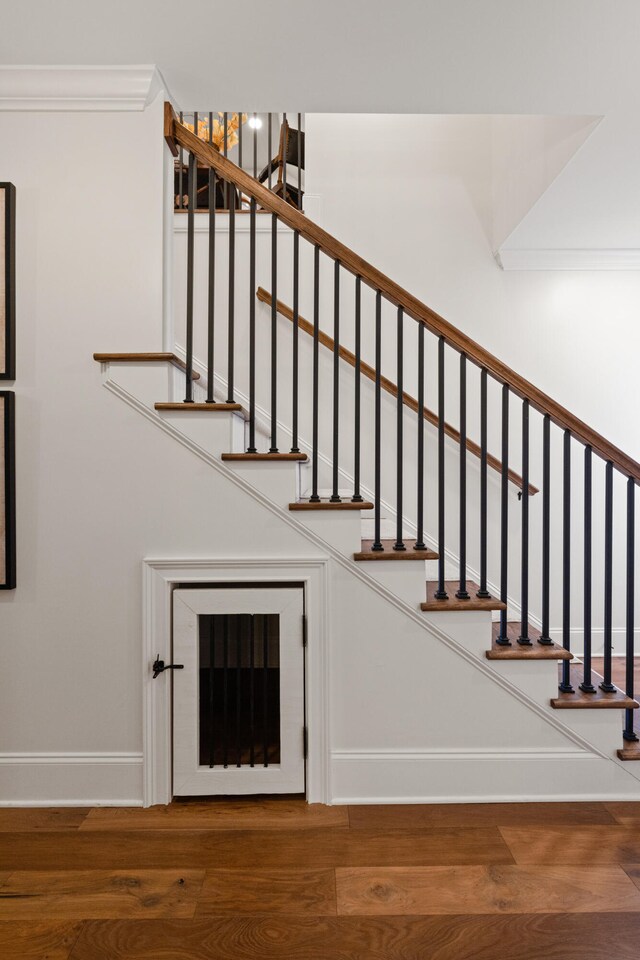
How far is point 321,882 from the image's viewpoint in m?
1.75

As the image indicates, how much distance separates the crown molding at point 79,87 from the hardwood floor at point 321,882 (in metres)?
2.54

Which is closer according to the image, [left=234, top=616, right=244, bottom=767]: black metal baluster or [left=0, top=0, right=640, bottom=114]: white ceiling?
[left=0, top=0, right=640, bottom=114]: white ceiling

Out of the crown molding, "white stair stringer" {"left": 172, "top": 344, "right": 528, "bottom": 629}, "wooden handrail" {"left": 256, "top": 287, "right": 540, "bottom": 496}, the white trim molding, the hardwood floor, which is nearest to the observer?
the hardwood floor

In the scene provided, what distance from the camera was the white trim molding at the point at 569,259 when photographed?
11.3 feet

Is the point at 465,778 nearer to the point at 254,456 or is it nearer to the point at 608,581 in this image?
the point at 608,581

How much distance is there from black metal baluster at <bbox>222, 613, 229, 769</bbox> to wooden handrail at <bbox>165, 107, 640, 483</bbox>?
52.2 inches

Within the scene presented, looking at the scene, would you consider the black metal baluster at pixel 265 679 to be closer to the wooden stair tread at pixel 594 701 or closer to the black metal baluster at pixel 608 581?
the wooden stair tread at pixel 594 701

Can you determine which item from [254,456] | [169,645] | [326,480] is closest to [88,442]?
[254,456]

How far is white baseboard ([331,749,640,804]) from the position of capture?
218cm

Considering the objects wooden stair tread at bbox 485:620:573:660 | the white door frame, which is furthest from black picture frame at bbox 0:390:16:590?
wooden stair tread at bbox 485:620:573:660

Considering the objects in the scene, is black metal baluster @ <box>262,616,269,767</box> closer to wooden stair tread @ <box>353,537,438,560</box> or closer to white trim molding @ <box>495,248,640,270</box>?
wooden stair tread @ <box>353,537,438,560</box>

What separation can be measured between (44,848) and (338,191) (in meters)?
3.41

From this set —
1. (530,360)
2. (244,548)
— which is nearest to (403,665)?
(244,548)

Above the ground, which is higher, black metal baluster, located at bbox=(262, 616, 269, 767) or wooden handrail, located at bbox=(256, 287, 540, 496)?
wooden handrail, located at bbox=(256, 287, 540, 496)
